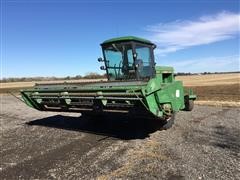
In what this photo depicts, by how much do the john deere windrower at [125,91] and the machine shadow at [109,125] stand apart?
83cm

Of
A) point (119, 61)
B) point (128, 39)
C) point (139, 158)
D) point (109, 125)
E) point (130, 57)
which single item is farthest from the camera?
point (109, 125)

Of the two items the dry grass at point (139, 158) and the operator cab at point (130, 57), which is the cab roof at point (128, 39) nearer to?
the operator cab at point (130, 57)

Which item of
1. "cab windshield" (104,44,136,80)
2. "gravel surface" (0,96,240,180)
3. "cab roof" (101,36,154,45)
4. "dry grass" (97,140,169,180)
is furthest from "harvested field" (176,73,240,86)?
"dry grass" (97,140,169,180)

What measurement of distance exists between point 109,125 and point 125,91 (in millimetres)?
3553

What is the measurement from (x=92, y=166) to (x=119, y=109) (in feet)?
7.48

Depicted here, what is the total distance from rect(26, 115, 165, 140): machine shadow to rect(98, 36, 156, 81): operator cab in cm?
141

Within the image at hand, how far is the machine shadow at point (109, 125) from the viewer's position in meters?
9.78

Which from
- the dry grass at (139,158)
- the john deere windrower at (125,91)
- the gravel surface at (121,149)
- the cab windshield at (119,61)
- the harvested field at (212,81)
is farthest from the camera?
the harvested field at (212,81)

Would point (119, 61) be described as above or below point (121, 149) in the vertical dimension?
above

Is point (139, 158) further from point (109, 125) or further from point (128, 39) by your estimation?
point (109, 125)

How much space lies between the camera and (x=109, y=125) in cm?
1122

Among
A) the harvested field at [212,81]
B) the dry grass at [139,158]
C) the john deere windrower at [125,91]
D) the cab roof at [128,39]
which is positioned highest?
the cab roof at [128,39]

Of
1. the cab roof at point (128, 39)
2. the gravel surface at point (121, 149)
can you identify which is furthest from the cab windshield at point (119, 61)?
the gravel surface at point (121, 149)

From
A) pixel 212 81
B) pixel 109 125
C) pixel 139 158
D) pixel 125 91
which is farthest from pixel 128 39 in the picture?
pixel 212 81
